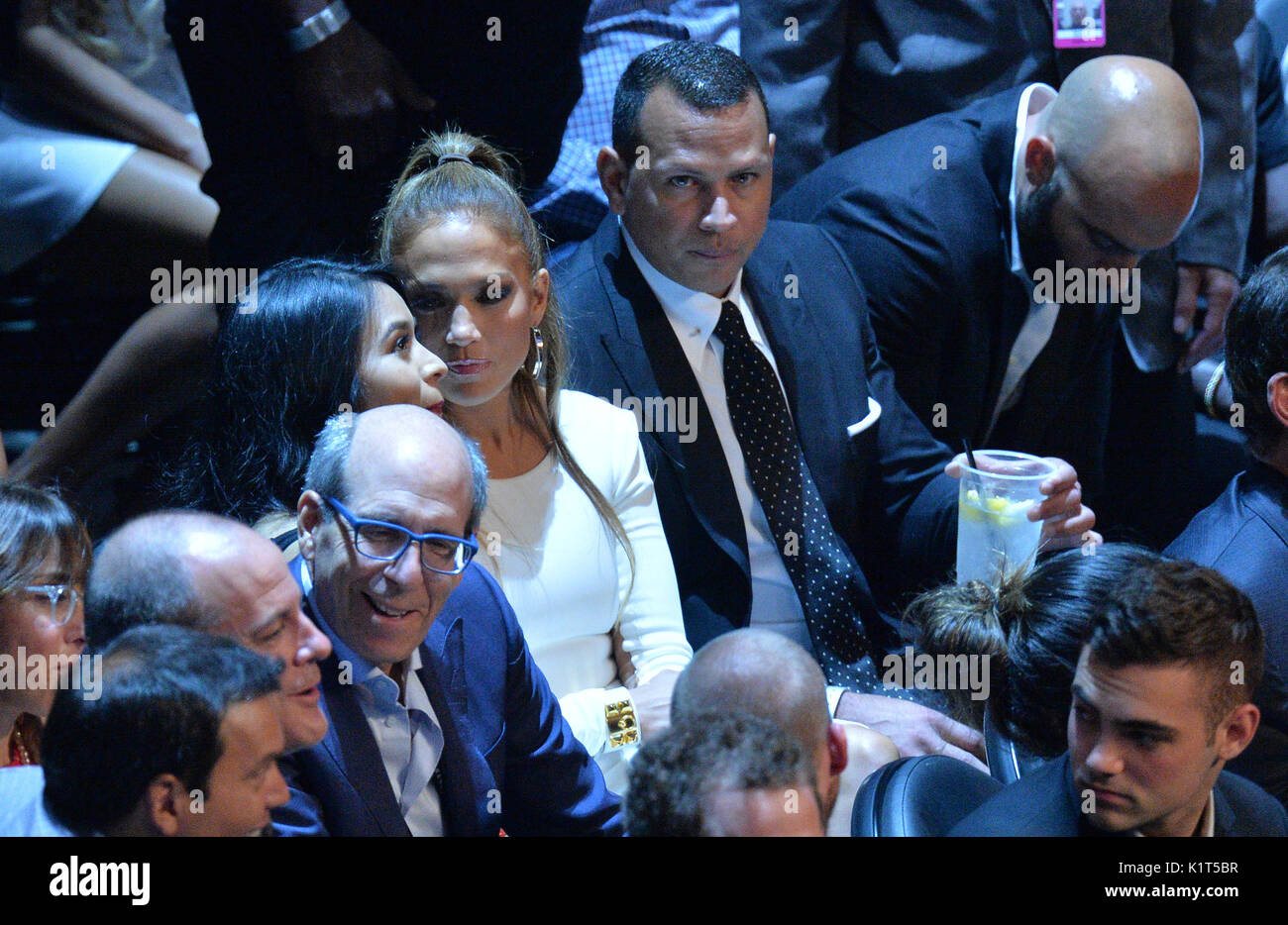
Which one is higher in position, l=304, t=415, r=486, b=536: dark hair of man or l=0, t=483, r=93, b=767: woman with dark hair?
l=304, t=415, r=486, b=536: dark hair of man

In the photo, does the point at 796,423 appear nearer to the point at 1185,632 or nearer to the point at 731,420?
the point at 731,420

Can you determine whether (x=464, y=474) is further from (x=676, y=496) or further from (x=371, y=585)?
A: (x=676, y=496)

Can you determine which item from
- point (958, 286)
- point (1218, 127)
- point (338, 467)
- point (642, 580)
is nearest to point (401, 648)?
point (338, 467)

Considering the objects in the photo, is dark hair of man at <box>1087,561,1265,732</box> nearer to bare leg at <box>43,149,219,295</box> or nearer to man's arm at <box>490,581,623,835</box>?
man's arm at <box>490,581,623,835</box>

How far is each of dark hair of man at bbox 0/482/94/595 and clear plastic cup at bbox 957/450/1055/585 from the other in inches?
49.6

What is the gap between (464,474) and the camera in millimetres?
1768

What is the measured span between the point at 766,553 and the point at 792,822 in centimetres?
81

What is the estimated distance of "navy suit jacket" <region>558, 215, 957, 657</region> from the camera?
2.27 m

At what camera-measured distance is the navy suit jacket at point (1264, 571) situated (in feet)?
6.52

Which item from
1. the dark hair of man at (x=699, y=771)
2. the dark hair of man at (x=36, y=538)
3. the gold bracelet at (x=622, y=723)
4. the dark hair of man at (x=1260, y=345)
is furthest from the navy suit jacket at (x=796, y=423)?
the dark hair of man at (x=36, y=538)

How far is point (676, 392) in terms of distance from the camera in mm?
2301

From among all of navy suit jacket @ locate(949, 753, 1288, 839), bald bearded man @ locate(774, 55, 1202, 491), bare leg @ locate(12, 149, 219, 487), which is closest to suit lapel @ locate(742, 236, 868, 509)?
bald bearded man @ locate(774, 55, 1202, 491)

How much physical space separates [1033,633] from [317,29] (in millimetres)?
1424

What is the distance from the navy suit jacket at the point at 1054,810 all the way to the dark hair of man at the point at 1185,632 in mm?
145
